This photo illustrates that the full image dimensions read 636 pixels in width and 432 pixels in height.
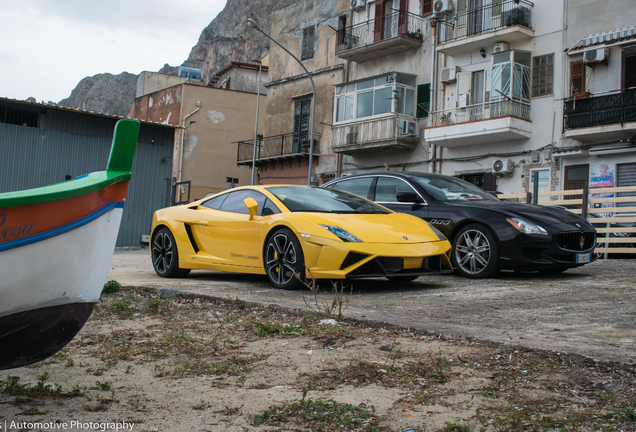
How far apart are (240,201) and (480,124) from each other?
619 inches

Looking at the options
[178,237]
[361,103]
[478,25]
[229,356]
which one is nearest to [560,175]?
[478,25]

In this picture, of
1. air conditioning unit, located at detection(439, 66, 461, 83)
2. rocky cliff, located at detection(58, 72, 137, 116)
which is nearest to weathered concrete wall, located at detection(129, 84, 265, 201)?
air conditioning unit, located at detection(439, 66, 461, 83)

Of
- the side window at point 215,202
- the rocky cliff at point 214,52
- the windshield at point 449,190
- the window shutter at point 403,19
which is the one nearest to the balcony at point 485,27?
the window shutter at point 403,19

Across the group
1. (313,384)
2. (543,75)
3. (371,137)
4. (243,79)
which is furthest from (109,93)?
(313,384)

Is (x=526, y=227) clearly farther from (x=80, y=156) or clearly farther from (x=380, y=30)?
(x=380, y=30)

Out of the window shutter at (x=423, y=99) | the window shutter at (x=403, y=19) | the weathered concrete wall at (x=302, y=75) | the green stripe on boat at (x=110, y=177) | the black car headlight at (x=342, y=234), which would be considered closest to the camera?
the green stripe on boat at (x=110, y=177)

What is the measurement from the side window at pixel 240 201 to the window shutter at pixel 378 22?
20.1 meters

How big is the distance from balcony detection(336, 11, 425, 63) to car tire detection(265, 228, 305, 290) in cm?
1966

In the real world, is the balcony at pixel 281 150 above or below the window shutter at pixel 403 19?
below

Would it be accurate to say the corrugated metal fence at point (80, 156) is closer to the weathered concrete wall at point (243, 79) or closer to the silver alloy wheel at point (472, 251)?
the silver alloy wheel at point (472, 251)

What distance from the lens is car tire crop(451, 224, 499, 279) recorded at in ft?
24.5

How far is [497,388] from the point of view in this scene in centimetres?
286

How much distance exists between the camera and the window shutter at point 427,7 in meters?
24.8

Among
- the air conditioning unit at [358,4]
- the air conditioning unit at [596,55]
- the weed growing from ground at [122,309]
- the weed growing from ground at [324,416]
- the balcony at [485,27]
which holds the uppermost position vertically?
the air conditioning unit at [358,4]
